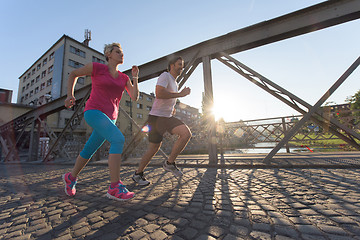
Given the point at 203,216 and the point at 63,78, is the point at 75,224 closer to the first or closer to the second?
the point at 203,216

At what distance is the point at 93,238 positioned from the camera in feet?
3.45

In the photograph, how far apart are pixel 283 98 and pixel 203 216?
3.20m

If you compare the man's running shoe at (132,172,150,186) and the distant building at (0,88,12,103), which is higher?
the distant building at (0,88,12,103)

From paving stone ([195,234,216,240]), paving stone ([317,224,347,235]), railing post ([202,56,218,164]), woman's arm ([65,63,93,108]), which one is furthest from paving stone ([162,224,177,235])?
railing post ([202,56,218,164])

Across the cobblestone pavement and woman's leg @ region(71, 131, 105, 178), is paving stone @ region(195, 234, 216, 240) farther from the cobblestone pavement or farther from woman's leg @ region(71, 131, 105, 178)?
woman's leg @ region(71, 131, 105, 178)

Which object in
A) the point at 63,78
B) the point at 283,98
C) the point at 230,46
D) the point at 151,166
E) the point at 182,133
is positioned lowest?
the point at 151,166

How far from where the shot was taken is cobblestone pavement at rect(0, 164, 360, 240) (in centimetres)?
105

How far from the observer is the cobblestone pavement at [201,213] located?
105 centimetres

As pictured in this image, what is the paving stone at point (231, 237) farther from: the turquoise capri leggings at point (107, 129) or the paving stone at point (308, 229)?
the turquoise capri leggings at point (107, 129)

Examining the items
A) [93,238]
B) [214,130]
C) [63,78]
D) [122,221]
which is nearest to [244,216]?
[122,221]

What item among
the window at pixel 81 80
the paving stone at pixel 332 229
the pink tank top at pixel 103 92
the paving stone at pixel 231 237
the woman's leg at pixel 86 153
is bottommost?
the paving stone at pixel 231 237

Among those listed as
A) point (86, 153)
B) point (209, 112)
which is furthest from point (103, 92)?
point (209, 112)

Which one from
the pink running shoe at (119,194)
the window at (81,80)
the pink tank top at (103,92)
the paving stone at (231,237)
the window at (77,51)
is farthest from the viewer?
the window at (77,51)

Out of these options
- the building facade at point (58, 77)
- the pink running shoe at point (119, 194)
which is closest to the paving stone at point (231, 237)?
the pink running shoe at point (119, 194)
